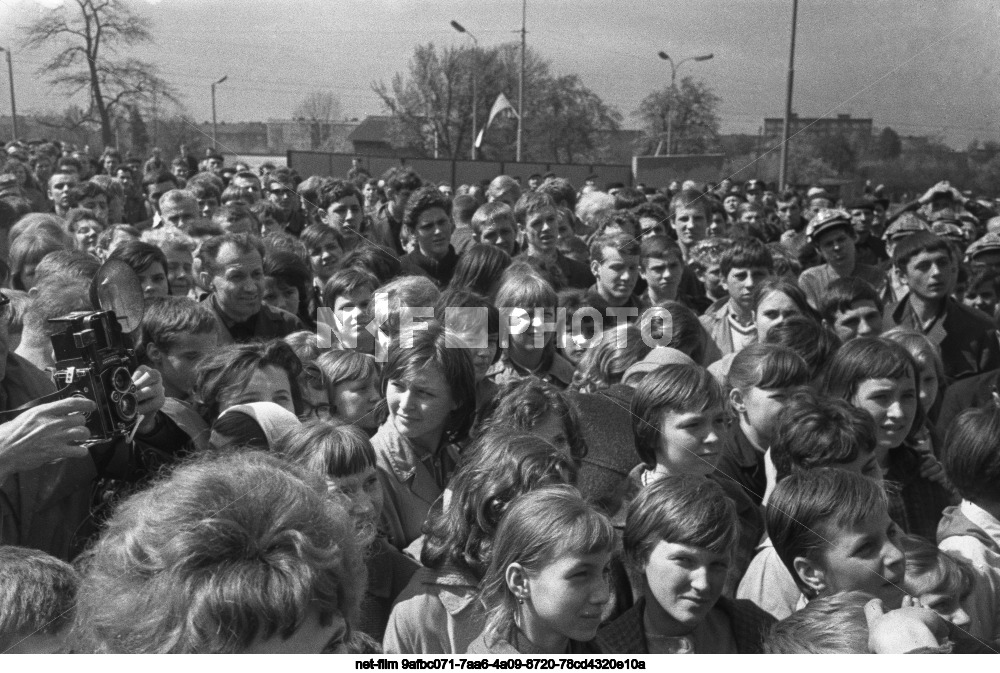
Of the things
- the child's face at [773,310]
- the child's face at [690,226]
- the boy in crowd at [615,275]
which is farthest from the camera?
the child's face at [690,226]

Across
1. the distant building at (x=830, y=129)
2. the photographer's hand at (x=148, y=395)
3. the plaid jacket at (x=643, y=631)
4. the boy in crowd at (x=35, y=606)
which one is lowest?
the plaid jacket at (x=643, y=631)

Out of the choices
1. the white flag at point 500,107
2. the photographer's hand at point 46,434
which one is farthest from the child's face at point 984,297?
the white flag at point 500,107

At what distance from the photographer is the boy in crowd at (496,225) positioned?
636 cm

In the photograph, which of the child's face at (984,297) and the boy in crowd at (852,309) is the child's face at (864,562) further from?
the child's face at (984,297)

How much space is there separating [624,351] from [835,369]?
78 centimetres

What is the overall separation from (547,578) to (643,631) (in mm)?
396

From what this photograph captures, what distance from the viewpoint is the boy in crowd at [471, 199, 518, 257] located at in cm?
636

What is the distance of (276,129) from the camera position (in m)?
12.7

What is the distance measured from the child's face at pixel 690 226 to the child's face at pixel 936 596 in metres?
5.33

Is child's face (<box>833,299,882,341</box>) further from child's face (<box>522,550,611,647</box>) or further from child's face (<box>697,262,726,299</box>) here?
child's face (<box>522,550,611,647</box>)

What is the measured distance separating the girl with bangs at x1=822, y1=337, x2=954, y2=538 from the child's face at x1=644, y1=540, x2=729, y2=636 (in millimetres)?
1344

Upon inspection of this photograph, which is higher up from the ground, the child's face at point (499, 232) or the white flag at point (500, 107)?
the white flag at point (500, 107)

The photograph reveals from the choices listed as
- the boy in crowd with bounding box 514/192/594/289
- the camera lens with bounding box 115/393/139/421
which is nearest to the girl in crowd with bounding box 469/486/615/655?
the camera lens with bounding box 115/393/139/421
